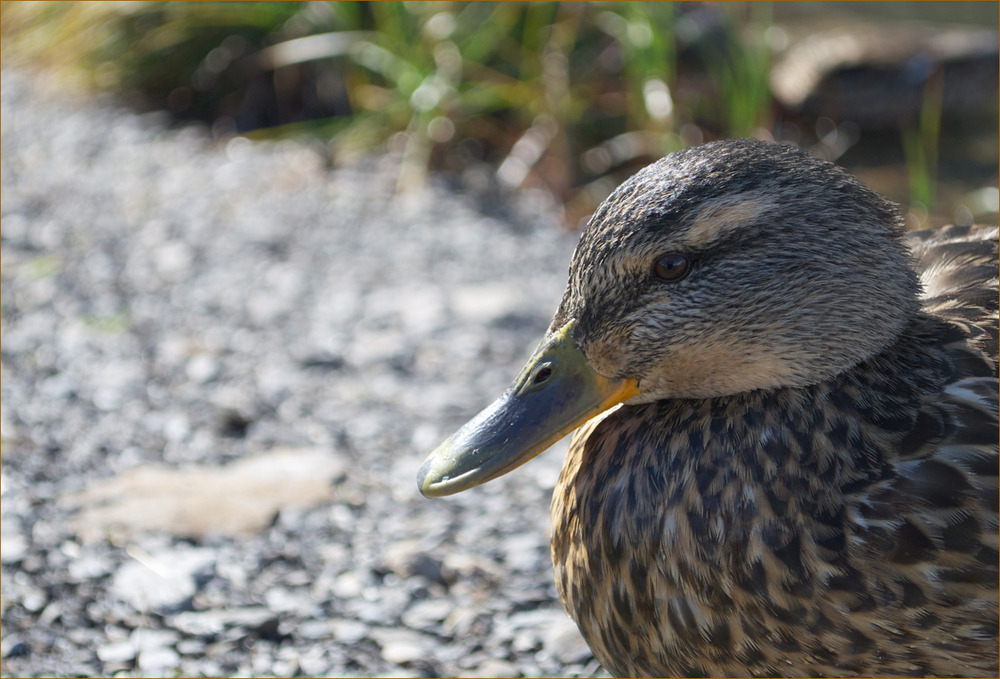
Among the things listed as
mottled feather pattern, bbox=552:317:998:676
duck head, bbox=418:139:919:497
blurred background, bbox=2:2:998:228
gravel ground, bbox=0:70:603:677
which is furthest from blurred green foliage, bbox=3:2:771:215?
mottled feather pattern, bbox=552:317:998:676

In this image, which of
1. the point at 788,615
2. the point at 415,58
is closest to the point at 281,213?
the point at 415,58

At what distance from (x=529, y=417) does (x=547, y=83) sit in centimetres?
351

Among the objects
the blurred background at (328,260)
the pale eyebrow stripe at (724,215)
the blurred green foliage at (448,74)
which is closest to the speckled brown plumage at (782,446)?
the pale eyebrow stripe at (724,215)

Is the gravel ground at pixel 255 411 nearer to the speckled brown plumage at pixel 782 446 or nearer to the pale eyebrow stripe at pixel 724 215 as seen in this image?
the speckled brown plumage at pixel 782 446

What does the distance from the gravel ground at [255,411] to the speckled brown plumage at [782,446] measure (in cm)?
61

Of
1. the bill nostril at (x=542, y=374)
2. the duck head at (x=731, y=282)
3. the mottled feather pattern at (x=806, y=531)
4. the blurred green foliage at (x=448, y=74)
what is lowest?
the mottled feather pattern at (x=806, y=531)

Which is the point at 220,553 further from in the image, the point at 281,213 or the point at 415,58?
the point at 415,58

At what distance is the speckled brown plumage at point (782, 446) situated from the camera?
65.8 inches

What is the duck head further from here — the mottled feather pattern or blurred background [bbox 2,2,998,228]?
blurred background [bbox 2,2,998,228]

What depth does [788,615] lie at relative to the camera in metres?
1.71

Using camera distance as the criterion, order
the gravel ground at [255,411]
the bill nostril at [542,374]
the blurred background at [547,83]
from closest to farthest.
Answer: the bill nostril at [542,374] < the gravel ground at [255,411] < the blurred background at [547,83]

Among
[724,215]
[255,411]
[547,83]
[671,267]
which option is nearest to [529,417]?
[671,267]

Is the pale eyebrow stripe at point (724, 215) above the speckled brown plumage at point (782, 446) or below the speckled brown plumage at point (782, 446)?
above

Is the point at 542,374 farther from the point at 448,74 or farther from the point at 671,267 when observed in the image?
the point at 448,74
